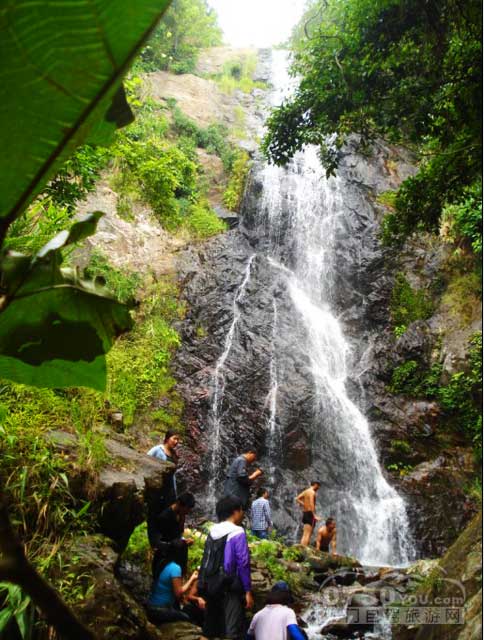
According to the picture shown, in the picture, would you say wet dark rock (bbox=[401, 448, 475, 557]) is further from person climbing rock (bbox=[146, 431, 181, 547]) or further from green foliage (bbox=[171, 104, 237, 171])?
green foliage (bbox=[171, 104, 237, 171])

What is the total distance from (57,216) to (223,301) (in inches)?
289

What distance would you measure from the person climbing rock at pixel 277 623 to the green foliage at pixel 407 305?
9.04 m

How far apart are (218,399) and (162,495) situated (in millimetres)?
5266

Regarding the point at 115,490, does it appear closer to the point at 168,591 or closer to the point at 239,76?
the point at 168,591

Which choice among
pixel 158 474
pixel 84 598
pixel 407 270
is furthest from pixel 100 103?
pixel 407 270

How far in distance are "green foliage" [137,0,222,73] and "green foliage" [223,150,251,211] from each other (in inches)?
210

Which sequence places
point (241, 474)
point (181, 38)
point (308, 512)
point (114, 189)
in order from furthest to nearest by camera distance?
1. point (181, 38)
2. point (114, 189)
3. point (308, 512)
4. point (241, 474)

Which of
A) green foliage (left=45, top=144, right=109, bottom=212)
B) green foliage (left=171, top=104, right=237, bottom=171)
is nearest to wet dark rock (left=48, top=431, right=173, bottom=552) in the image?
green foliage (left=45, top=144, right=109, bottom=212)

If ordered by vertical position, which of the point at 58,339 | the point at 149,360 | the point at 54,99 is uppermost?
the point at 149,360

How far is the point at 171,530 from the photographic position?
425cm

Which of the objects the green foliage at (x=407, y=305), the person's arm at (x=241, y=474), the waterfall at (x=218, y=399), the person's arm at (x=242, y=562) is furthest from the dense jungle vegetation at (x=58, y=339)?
the green foliage at (x=407, y=305)

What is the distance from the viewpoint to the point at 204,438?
9430 millimetres

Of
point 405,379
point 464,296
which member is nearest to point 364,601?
point 405,379

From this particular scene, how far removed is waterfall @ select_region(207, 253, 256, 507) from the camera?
353 inches
